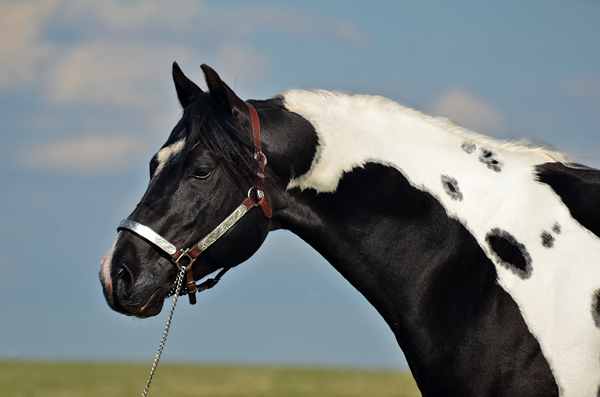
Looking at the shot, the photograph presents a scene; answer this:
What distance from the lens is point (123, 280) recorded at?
166 inches

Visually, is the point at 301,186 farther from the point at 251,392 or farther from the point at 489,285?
the point at 251,392

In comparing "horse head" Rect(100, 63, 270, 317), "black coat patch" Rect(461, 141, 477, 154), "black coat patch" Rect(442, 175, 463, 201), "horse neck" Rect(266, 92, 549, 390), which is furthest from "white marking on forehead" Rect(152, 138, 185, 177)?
"black coat patch" Rect(461, 141, 477, 154)

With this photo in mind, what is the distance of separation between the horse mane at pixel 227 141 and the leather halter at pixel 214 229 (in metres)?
0.05

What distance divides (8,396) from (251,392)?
20.6ft

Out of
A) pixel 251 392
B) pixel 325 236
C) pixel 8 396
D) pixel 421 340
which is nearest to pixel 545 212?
pixel 421 340

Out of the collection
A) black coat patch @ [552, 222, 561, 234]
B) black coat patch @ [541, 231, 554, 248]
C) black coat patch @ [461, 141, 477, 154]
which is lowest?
black coat patch @ [541, 231, 554, 248]

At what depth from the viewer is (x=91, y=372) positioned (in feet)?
64.0

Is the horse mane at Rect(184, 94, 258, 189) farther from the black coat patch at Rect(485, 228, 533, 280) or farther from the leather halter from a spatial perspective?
the black coat patch at Rect(485, 228, 533, 280)

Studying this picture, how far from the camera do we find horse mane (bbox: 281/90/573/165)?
4.75m

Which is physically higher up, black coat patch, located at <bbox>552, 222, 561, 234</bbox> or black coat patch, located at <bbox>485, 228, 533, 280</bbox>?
black coat patch, located at <bbox>552, 222, 561, 234</bbox>

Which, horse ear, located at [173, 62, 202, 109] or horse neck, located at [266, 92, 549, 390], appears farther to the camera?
horse ear, located at [173, 62, 202, 109]

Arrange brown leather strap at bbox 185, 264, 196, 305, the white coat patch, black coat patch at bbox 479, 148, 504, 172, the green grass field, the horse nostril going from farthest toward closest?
the green grass field, black coat patch at bbox 479, 148, 504, 172, brown leather strap at bbox 185, 264, 196, 305, the horse nostril, the white coat patch

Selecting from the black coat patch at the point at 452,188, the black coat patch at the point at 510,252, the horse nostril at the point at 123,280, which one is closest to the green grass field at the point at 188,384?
the horse nostril at the point at 123,280

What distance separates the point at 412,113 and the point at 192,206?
1.92 metres
